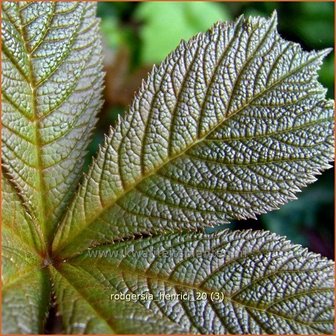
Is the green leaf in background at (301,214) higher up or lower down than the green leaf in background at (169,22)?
lower down

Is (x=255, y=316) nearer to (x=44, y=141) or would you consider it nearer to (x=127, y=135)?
(x=127, y=135)

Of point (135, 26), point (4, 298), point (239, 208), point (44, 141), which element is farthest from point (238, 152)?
point (135, 26)

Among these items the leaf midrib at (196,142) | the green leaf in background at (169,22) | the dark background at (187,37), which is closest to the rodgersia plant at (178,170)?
the leaf midrib at (196,142)

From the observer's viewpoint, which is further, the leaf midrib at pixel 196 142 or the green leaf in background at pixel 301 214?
the green leaf in background at pixel 301 214

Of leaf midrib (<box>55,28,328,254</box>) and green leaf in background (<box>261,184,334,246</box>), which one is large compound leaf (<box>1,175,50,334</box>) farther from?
green leaf in background (<box>261,184,334,246</box>)

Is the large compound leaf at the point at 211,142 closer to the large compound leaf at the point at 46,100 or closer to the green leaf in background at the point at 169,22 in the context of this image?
the large compound leaf at the point at 46,100

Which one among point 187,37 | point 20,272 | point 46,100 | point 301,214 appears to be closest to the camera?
point 20,272

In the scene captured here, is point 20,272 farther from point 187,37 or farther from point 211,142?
point 187,37

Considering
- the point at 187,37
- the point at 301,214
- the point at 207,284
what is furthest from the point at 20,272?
the point at 187,37
